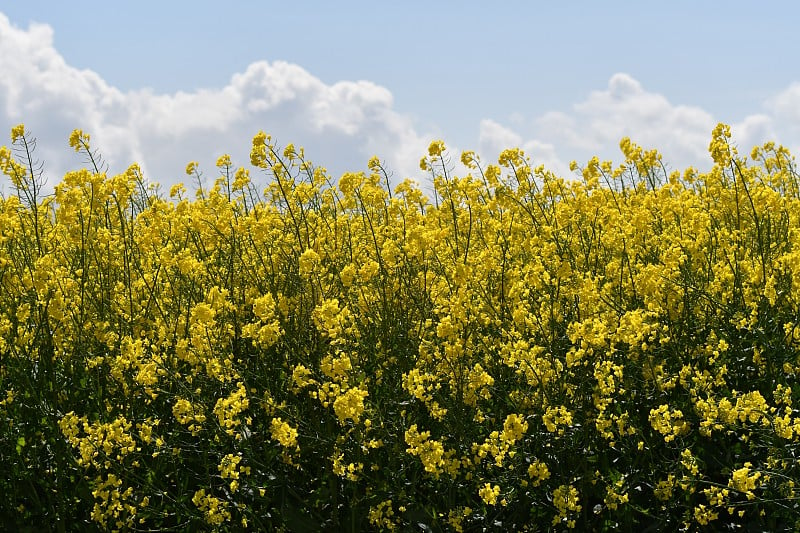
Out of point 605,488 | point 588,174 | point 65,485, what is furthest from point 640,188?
point 65,485

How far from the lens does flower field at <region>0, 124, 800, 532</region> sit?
3746 mm

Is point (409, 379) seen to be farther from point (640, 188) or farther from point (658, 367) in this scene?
point (640, 188)

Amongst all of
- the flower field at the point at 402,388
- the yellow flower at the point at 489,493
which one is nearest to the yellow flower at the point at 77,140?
the flower field at the point at 402,388

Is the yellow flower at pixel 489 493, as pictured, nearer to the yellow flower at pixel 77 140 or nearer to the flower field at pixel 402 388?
the flower field at pixel 402 388

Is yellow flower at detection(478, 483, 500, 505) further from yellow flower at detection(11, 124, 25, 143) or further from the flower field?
yellow flower at detection(11, 124, 25, 143)

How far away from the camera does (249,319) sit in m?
4.96

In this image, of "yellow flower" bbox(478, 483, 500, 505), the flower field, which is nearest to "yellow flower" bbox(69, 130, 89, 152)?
the flower field

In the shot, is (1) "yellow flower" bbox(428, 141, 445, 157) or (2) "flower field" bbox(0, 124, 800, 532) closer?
(2) "flower field" bbox(0, 124, 800, 532)

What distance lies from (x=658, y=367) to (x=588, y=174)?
398 cm

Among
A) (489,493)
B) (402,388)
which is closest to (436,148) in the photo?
(402,388)

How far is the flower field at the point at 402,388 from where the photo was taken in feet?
12.3

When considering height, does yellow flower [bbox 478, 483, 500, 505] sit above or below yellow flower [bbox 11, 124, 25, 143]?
below

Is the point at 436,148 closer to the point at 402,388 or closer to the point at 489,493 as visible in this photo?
the point at 402,388

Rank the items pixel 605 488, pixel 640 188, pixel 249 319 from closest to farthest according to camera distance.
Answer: pixel 605 488 < pixel 249 319 < pixel 640 188
